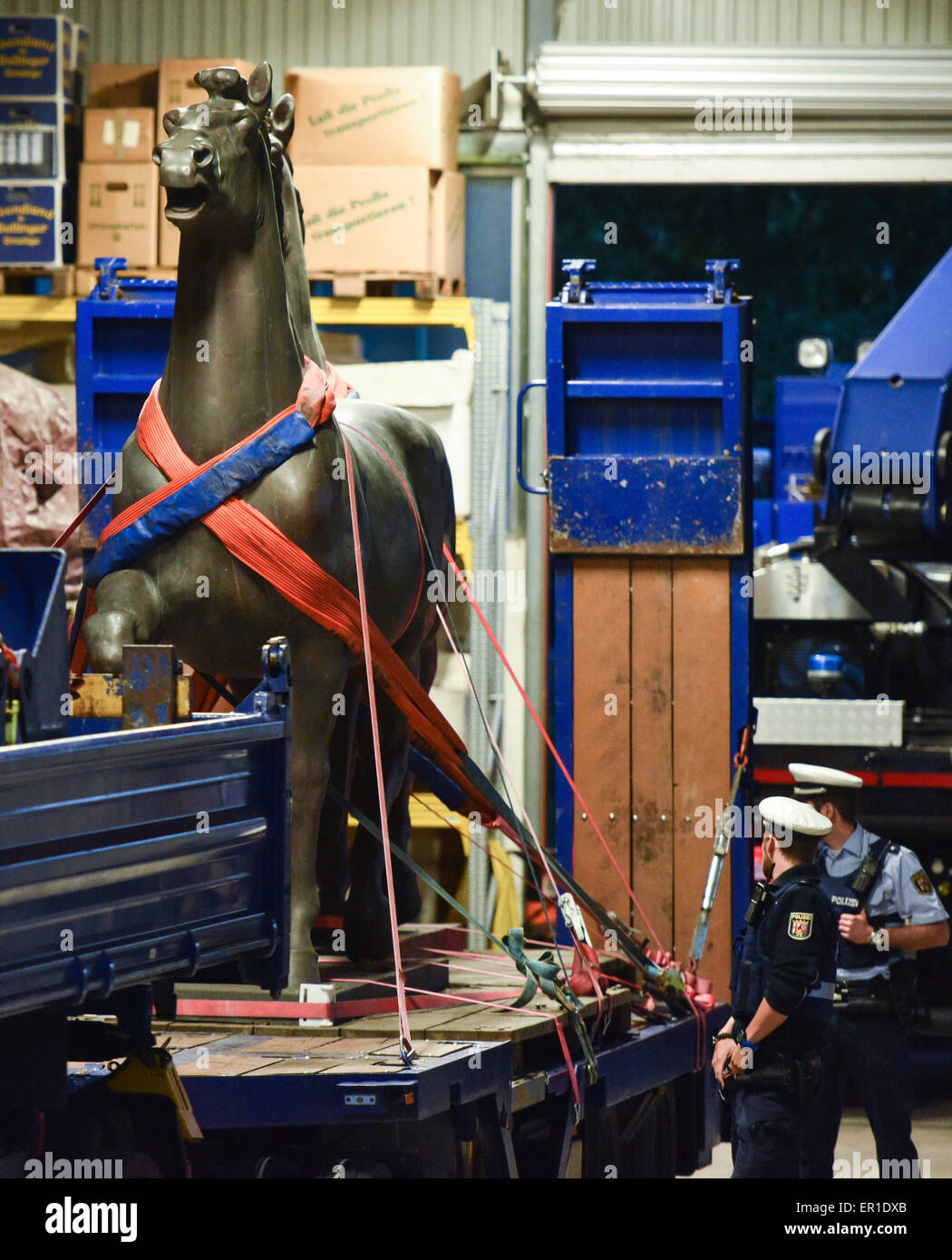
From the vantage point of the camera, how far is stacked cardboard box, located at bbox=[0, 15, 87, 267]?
1105 centimetres

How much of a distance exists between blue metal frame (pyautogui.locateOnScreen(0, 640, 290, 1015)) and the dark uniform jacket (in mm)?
1863

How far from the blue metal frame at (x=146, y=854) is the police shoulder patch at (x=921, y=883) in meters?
3.40

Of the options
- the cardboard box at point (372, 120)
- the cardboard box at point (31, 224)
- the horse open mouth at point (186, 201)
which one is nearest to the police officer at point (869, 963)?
the horse open mouth at point (186, 201)

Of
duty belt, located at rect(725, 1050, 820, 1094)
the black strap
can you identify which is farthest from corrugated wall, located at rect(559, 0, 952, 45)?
duty belt, located at rect(725, 1050, 820, 1094)

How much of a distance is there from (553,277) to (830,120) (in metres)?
2.33

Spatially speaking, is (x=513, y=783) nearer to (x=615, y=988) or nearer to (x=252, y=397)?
(x=615, y=988)

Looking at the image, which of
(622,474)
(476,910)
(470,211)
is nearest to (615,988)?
(622,474)

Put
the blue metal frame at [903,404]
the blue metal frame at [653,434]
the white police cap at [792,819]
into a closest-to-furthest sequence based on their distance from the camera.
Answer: the white police cap at [792,819], the blue metal frame at [653,434], the blue metal frame at [903,404]

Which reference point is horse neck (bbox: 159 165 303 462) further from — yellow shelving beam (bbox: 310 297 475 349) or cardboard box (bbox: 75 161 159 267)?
cardboard box (bbox: 75 161 159 267)

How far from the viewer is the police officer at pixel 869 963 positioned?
7383 mm

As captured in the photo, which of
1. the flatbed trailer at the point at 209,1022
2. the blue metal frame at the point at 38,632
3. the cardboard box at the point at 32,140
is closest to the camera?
the flatbed trailer at the point at 209,1022

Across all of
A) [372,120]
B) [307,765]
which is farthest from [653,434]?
[372,120]

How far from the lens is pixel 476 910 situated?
11.3 meters

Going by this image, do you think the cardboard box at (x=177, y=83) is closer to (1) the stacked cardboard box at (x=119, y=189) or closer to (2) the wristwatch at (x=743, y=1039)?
(1) the stacked cardboard box at (x=119, y=189)
